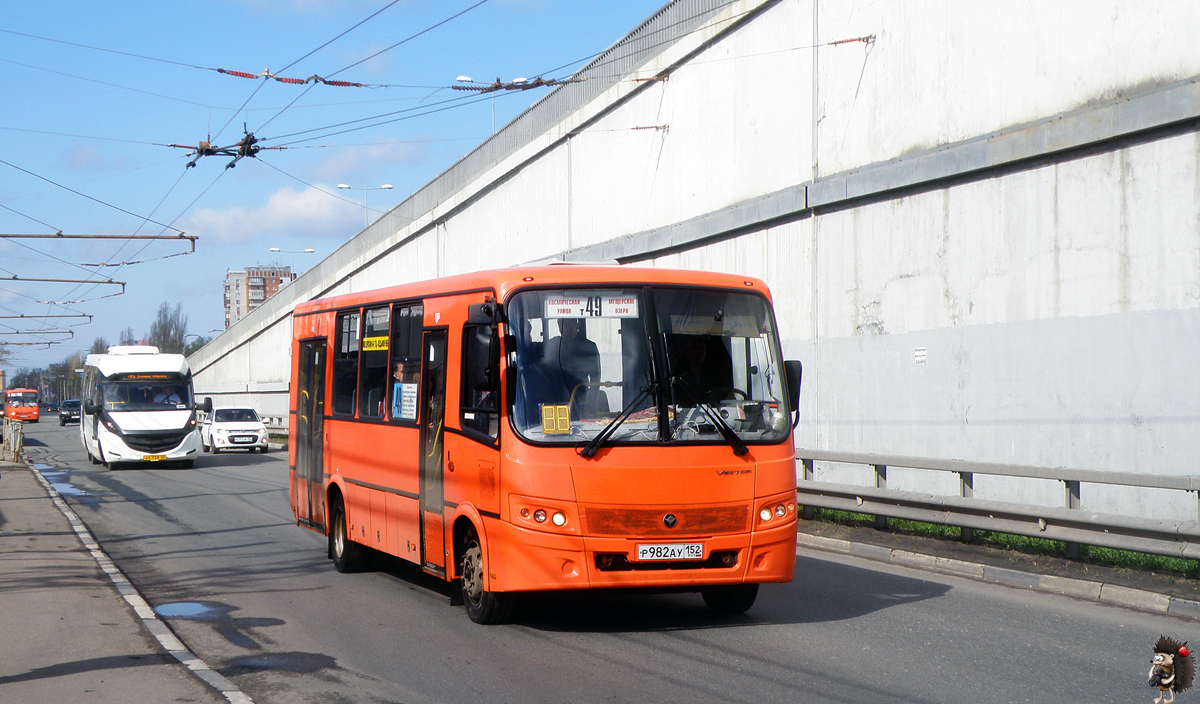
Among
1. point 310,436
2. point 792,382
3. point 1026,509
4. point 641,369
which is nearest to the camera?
point 641,369

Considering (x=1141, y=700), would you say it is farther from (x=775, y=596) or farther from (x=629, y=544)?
(x=775, y=596)

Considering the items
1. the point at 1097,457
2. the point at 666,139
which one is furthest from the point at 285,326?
the point at 1097,457

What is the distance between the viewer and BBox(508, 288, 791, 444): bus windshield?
8.06 meters

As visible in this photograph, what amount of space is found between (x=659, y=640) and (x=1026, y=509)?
15.5ft

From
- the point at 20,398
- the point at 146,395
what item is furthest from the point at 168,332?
the point at 146,395

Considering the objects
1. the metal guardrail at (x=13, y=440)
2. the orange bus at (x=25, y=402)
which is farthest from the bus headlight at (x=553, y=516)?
the orange bus at (x=25, y=402)

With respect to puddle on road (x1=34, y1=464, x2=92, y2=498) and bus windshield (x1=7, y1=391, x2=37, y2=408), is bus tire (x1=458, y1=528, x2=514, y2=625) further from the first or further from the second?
bus windshield (x1=7, y1=391, x2=37, y2=408)

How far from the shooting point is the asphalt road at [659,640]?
6.53 meters

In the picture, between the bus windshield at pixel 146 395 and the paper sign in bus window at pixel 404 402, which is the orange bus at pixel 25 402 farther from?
the paper sign in bus window at pixel 404 402

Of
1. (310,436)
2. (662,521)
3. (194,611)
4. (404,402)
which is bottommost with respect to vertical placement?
(194,611)

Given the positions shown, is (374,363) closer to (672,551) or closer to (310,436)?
(310,436)

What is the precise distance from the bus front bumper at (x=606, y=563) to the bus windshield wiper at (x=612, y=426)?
592 mm

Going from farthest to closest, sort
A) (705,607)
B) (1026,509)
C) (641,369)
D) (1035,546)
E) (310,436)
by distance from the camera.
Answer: (310,436) < (1035,546) < (1026,509) < (705,607) < (641,369)

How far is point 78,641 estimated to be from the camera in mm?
7887
